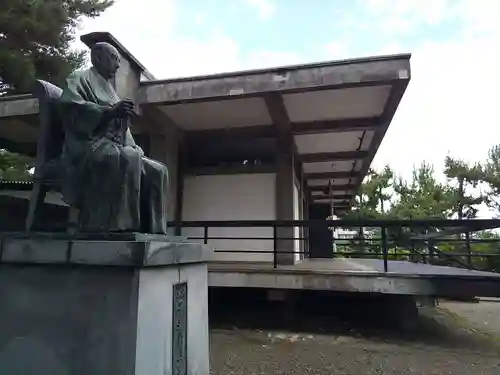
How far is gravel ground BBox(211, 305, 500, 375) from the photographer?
3.70 metres

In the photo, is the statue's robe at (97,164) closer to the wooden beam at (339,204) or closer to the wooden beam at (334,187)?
the wooden beam at (334,187)

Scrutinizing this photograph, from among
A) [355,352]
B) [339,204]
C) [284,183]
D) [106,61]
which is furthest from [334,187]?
[106,61]

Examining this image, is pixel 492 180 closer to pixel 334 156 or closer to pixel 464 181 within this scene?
pixel 464 181

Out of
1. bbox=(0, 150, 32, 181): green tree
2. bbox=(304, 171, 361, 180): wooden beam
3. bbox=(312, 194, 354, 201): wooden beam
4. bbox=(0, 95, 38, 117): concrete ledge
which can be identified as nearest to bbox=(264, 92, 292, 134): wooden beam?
bbox=(0, 95, 38, 117): concrete ledge

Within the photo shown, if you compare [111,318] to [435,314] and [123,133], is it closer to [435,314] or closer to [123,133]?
[123,133]

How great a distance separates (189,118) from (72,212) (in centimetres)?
513

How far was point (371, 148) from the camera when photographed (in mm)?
8656

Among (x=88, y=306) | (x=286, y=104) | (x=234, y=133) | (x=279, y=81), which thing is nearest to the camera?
(x=88, y=306)

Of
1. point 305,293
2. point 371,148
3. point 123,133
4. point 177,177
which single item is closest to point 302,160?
point 371,148

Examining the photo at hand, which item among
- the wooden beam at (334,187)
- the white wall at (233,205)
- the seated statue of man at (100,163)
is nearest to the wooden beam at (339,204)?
the wooden beam at (334,187)

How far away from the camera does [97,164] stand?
7.13 ft

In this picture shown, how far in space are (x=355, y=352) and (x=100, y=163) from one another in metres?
3.43

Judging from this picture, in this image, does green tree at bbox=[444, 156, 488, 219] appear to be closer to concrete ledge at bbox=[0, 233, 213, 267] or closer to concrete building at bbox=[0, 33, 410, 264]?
concrete building at bbox=[0, 33, 410, 264]

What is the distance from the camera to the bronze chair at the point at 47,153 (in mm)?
2346
